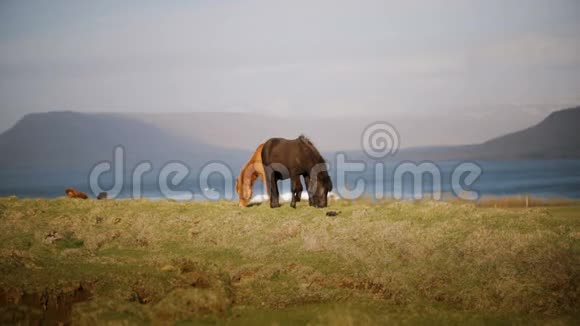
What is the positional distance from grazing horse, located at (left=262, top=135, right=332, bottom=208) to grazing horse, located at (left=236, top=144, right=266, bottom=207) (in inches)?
20.3

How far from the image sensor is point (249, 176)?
20.2 m

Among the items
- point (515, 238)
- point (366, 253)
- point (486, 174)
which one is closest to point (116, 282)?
point (366, 253)

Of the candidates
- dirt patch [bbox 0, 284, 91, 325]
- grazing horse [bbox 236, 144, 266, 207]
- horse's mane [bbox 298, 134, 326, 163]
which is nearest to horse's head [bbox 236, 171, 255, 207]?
grazing horse [bbox 236, 144, 266, 207]

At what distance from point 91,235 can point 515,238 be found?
409 inches

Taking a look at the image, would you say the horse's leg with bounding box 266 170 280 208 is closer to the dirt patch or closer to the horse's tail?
the horse's tail

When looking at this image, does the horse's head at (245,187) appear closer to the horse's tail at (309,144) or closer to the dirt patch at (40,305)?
the horse's tail at (309,144)

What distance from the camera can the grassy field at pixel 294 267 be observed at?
10.4 m

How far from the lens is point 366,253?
1339 cm

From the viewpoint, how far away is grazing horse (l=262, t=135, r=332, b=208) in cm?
1852

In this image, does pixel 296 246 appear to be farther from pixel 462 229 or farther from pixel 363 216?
pixel 462 229

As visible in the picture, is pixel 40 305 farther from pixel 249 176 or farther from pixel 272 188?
pixel 249 176

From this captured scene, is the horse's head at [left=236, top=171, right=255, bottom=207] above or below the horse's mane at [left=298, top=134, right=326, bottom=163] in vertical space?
below

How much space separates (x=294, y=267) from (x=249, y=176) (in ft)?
24.7

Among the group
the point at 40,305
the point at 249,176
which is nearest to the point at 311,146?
the point at 249,176
